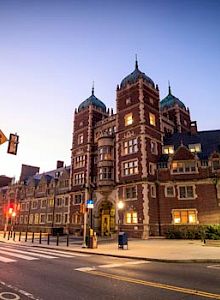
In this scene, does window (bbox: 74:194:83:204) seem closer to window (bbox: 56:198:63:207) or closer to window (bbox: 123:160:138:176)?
window (bbox: 56:198:63:207)

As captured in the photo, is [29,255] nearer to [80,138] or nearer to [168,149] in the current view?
[168,149]

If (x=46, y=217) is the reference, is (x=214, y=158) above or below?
above

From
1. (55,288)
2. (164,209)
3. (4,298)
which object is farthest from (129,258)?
(164,209)

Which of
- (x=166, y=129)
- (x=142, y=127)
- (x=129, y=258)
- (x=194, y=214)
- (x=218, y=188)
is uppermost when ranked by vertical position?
(x=166, y=129)

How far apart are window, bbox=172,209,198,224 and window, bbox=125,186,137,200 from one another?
5.18 meters

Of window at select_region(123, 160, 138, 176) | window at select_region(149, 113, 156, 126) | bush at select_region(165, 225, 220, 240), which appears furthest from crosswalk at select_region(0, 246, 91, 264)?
window at select_region(149, 113, 156, 126)

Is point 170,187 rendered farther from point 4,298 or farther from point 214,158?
point 4,298

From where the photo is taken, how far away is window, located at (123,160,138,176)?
32.8 metres

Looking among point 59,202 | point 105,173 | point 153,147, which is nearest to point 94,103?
point 105,173

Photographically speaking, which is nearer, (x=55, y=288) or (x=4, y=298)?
(x=4, y=298)

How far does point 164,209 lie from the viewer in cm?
3108

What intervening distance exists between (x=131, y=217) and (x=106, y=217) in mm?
6685

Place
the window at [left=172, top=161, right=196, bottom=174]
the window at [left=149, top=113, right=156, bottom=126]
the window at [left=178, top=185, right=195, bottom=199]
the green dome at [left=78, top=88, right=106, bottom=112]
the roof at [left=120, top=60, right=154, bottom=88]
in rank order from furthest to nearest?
the green dome at [left=78, top=88, right=106, bottom=112]
the roof at [left=120, top=60, right=154, bottom=88]
the window at [left=149, top=113, right=156, bottom=126]
the window at [left=172, top=161, right=196, bottom=174]
the window at [left=178, top=185, right=195, bottom=199]

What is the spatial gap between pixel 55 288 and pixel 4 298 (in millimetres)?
1384
